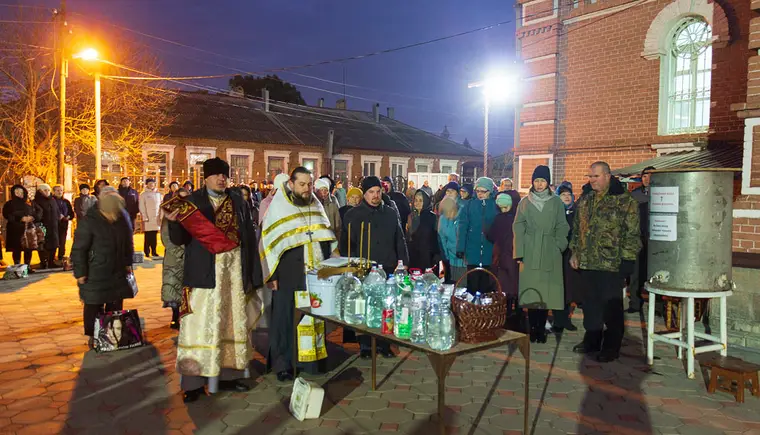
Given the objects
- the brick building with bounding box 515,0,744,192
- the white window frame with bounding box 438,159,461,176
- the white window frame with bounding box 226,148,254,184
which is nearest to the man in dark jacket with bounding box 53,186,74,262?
the brick building with bounding box 515,0,744,192

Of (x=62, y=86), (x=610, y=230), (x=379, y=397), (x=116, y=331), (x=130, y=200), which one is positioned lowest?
(x=379, y=397)

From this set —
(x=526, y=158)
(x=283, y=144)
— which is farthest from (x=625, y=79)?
(x=283, y=144)

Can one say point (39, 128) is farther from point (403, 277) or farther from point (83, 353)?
point (403, 277)

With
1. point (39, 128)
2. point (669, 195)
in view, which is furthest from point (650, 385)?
point (39, 128)

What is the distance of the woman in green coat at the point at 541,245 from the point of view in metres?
7.05

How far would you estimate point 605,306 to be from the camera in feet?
21.5

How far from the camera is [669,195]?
622cm

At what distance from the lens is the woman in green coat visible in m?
7.05

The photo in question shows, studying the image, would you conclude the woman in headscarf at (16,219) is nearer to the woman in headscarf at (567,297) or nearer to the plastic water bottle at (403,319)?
the woman in headscarf at (567,297)

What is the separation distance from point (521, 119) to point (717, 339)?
9310 millimetres

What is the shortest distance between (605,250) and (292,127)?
3218 centimetres

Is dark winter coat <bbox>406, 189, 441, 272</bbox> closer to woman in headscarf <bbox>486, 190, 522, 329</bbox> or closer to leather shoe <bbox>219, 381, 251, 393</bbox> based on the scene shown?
woman in headscarf <bbox>486, 190, 522, 329</bbox>

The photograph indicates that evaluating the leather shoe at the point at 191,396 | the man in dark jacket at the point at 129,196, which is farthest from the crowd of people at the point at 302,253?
the man in dark jacket at the point at 129,196

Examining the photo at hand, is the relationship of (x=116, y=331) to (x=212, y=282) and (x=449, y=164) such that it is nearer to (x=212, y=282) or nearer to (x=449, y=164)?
(x=212, y=282)
